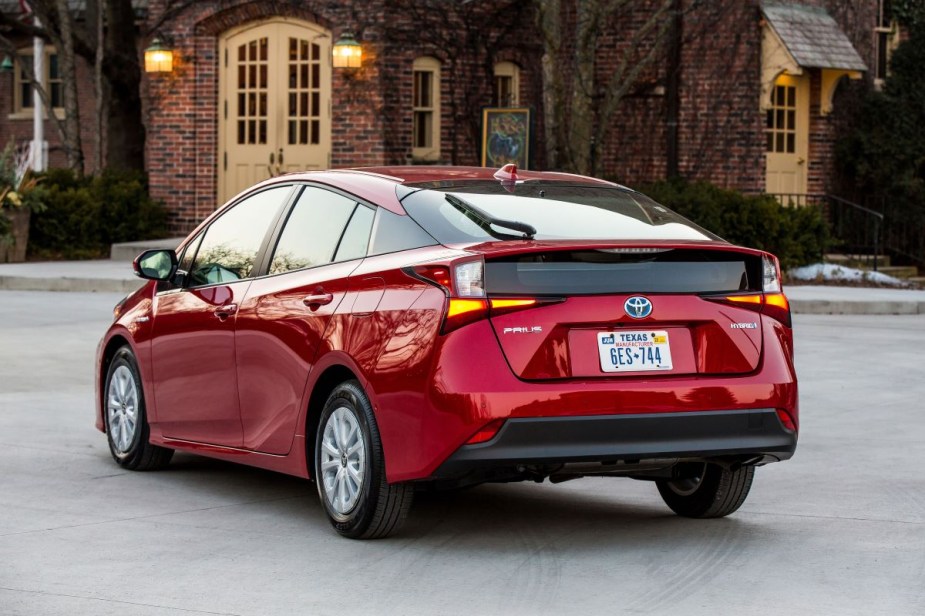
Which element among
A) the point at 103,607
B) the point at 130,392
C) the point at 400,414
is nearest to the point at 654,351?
the point at 400,414

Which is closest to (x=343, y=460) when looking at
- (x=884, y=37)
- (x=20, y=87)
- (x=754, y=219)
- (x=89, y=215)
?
(x=754, y=219)

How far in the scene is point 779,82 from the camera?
28.5 m

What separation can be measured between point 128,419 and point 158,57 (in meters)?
20.2

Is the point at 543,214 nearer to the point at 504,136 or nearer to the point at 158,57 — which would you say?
the point at 504,136

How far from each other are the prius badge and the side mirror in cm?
287

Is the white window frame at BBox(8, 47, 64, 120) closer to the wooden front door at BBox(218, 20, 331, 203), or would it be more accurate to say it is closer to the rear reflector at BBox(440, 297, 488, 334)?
the wooden front door at BBox(218, 20, 331, 203)

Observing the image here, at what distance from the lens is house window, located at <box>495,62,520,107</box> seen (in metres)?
28.6

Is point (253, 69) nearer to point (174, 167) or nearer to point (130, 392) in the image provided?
point (174, 167)

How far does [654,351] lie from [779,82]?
75.0ft

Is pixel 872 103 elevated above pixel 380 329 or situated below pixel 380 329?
above

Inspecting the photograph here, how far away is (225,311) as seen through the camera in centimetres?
782

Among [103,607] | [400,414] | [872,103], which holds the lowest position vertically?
[103,607]

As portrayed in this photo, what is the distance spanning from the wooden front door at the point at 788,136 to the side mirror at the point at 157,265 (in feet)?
70.3

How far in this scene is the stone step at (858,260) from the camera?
2703 centimetres
